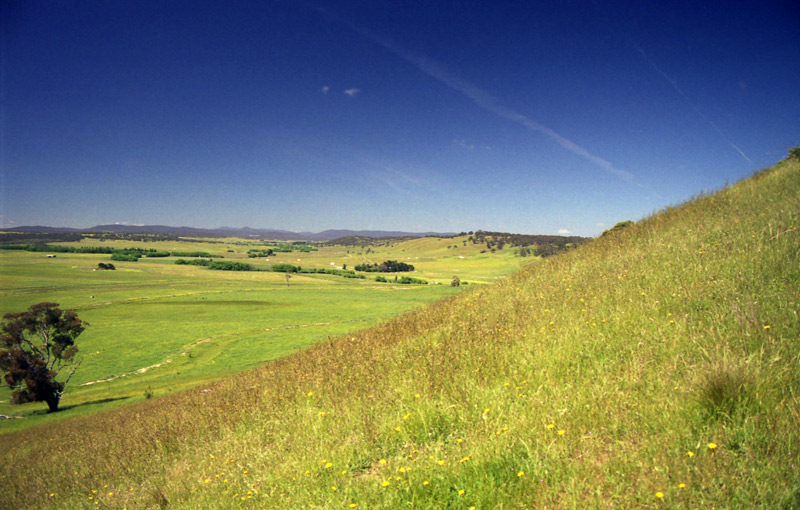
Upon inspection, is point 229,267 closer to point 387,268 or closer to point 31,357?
point 387,268

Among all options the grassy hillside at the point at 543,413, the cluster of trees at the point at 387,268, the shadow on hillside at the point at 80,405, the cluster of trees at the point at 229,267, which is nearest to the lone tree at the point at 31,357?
the shadow on hillside at the point at 80,405

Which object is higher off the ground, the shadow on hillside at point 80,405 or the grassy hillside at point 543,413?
the grassy hillside at point 543,413

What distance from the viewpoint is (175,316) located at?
234ft

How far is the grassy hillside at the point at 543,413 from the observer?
2.61 meters

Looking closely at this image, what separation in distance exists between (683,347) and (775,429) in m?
1.59

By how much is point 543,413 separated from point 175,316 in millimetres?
84155

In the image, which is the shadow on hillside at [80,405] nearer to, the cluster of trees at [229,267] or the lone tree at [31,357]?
the lone tree at [31,357]

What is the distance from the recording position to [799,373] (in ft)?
10.1

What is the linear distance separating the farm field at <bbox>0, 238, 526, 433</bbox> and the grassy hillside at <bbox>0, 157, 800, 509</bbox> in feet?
22.9

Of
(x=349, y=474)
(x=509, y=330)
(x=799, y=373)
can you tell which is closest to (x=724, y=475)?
(x=799, y=373)

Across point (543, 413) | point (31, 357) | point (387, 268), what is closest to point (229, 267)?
point (387, 268)

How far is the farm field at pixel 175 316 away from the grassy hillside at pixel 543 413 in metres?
6.98

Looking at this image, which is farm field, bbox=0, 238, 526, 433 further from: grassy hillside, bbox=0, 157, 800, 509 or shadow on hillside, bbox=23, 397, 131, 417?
grassy hillside, bbox=0, 157, 800, 509

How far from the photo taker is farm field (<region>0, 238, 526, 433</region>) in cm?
3516
